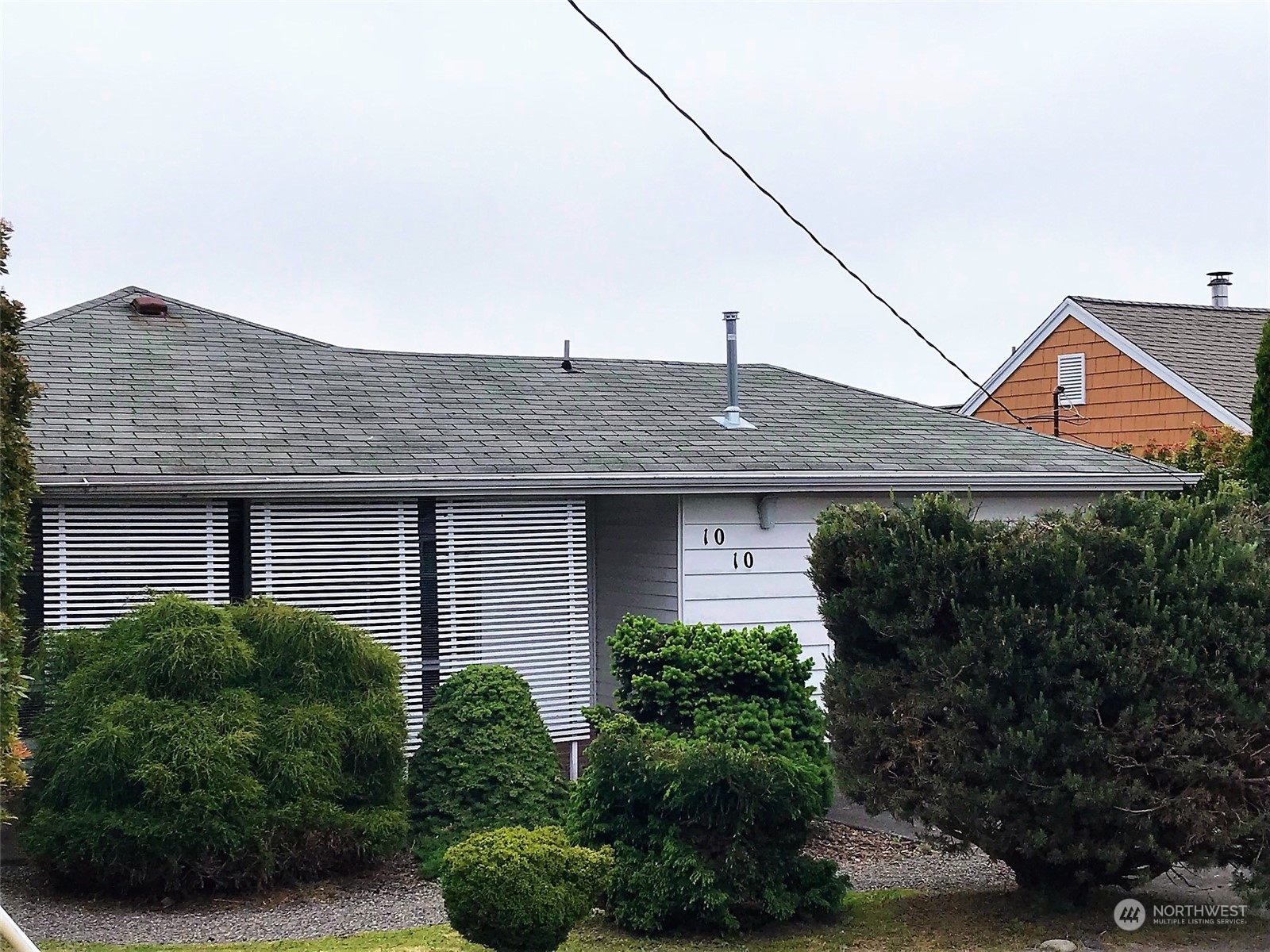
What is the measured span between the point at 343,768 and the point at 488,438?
372 cm

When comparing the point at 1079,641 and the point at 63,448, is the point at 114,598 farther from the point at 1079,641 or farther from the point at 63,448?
the point at 1079,641

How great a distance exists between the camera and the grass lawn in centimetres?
729

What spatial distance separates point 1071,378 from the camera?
22.6m

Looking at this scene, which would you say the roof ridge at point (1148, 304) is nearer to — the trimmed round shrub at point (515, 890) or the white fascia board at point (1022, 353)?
the white fascia board at point (1022, 353)

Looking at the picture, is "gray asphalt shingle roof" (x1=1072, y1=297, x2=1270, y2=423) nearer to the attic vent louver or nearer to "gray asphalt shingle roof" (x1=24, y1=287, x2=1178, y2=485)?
"gray asphalt shingle roof" (x1=24, y1=287, x2=1178, y2=485)

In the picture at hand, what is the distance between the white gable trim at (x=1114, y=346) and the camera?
19.3 m

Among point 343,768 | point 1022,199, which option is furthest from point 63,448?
point 1022,199

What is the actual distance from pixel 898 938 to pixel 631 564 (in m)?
5.50

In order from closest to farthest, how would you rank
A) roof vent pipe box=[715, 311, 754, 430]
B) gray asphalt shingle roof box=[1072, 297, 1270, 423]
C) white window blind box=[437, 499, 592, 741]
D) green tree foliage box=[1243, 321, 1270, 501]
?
white window blind box=[437, 499, 592, 741], green tree foliage box=[1243, 321, 1270, 501], roof vent pipe box=[715, 311, 754, 430], gray asphalt shingle roof box=[1072, 297, 1270, 423]

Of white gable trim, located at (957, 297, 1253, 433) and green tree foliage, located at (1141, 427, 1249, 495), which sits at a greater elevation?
white gable trim, located at (957, 297, 1253, 433)

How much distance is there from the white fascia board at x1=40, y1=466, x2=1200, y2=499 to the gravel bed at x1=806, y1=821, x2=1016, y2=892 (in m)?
2.64

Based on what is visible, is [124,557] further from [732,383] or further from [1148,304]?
[1148,304]

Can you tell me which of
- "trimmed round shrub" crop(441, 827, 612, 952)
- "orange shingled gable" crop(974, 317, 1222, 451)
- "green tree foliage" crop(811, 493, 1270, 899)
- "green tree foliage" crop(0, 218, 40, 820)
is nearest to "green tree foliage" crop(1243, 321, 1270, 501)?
"green tree foliage" crop(811, 493, 1270, 899)

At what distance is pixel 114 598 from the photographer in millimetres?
9859
